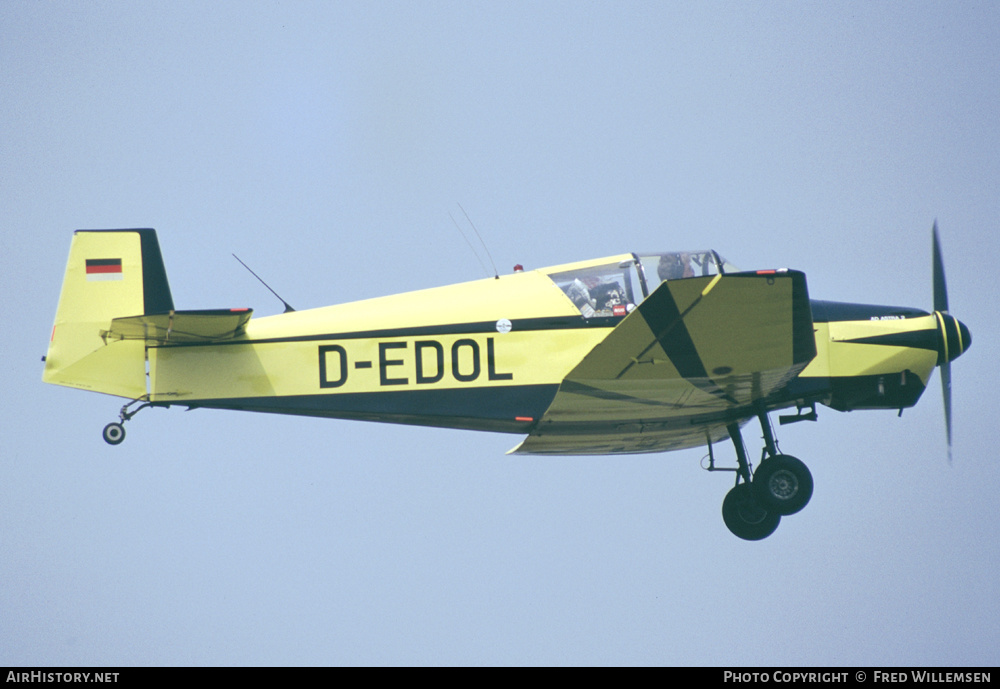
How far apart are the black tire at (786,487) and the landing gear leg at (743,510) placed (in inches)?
24.4

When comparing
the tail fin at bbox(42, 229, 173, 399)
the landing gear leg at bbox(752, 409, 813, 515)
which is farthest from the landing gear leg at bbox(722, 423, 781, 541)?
the tail fin at bbox(42, 229, 173, 399)

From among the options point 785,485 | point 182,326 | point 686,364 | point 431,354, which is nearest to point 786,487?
point 785,485

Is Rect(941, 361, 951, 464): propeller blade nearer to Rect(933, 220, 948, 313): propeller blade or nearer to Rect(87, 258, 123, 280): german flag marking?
Rect(933, 220, 948, 313): propeller blade

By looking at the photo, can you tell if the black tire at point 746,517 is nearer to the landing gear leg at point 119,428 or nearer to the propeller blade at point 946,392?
the propeller blade at point 946,392

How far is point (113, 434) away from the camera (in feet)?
33.7

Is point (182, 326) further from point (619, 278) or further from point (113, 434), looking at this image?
point (619, 278)

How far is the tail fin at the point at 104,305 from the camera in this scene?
10.5 metres

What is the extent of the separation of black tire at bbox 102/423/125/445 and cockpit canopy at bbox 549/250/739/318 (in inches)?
178

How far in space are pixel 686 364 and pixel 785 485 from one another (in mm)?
1949

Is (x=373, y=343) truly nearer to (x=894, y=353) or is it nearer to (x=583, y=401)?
(x=583, y=401)

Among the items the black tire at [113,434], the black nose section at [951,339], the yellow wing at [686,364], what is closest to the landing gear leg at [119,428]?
the black tire at [113,434]

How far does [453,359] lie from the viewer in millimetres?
10602
